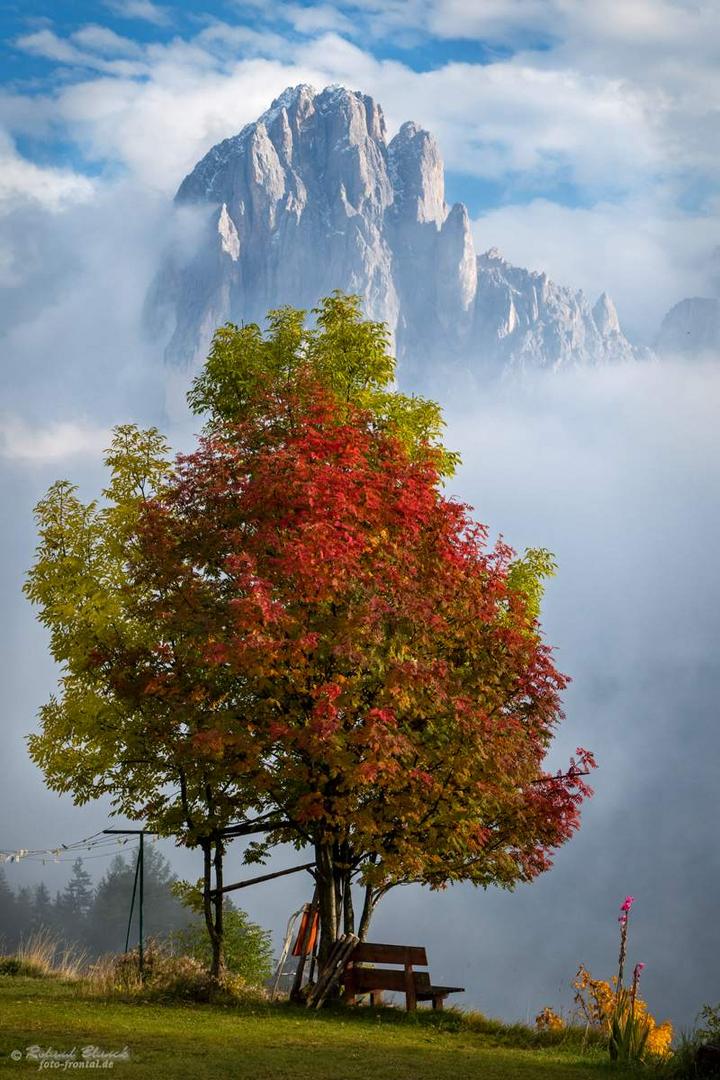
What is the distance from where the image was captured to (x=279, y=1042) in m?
12.7

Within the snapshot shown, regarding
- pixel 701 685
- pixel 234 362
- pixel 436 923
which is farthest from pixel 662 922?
pixel 234 362

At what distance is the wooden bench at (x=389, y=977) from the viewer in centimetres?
1581

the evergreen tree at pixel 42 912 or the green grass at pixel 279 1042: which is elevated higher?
the evergreen tree at pixel 42 912

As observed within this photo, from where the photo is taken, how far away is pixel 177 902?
8900 cm

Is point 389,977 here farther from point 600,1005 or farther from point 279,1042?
point 279,1042

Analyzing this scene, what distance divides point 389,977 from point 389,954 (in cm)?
36

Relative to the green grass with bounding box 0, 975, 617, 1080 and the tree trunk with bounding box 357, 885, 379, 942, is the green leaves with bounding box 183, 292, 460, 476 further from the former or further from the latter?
the green grass with bounding box 0, 975, 617, 1080

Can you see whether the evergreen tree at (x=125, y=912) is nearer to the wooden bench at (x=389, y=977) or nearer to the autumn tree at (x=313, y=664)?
the autumn tree at (x=313, y=664)

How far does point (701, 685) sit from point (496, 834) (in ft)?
618

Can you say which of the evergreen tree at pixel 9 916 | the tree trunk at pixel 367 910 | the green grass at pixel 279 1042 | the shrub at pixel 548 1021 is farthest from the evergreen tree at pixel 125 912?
the green grass at pixel 279 1042

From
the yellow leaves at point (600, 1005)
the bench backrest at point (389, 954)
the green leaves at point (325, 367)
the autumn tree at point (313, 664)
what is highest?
the green leaves at point (325, 367)

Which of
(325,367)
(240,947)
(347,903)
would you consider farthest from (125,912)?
(325,367)

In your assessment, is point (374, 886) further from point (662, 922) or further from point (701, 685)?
point (701, 685)

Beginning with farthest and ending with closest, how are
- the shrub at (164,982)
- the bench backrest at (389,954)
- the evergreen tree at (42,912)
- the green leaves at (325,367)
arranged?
the evergreen tree at (42,912), the green leaves at (325,367), the shrub at (164,982), the bench backrest at (389,954)
